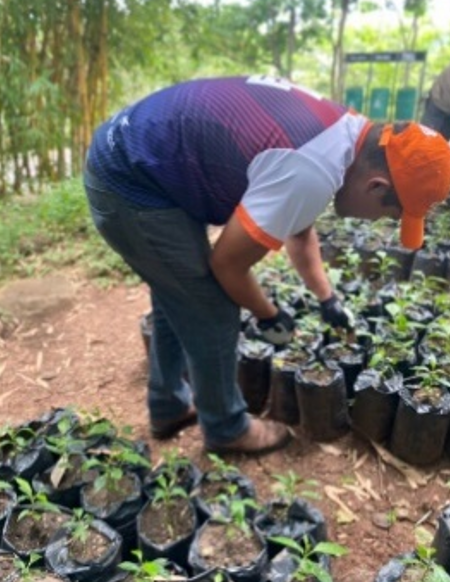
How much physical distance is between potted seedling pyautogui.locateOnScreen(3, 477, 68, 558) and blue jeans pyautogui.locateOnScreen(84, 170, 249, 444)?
0.56 metres

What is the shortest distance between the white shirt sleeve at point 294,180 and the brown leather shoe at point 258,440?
0.94m

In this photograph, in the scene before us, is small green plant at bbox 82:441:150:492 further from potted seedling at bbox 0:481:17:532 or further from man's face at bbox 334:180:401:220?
man's face at bbox 334:180:401:220

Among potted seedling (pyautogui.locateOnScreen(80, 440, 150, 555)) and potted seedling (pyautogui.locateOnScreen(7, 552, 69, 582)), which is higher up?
potted seedling (pyautogui.locateOnScreen(7, 552, 69, 582))

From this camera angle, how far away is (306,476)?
196 centimetres

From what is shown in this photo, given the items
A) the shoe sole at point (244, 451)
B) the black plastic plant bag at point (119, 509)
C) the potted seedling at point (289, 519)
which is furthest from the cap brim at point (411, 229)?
the black plastic plant bag at point (119, 509)

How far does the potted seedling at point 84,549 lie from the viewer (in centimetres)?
134

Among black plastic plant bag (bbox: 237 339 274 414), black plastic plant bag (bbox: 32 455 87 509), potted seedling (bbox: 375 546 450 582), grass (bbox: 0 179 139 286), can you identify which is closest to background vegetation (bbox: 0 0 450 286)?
grass (bbox: 0 179 139 286)

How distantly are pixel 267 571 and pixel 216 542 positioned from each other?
0.15 m

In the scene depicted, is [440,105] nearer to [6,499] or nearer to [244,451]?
[244,451]

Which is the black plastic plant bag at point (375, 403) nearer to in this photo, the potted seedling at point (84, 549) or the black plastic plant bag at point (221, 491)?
the black plastic plant bag at point (221, 491)

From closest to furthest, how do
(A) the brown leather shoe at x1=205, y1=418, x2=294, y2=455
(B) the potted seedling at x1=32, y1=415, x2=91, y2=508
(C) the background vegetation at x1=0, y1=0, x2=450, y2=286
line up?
(B) the potted seedling at x1=32, y1=415, x2=91, y2=508
(A) the brown leather shoe at x1=205, y1=418, x2=294, y2=455
(C) the background vegetation at x1=0, y1=0, x2=450, y2=286

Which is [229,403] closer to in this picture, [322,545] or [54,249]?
[322,545]

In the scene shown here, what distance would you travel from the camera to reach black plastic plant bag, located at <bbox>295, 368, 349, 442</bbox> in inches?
78.7

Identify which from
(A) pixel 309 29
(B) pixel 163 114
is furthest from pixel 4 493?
(A) pixel 309 29
